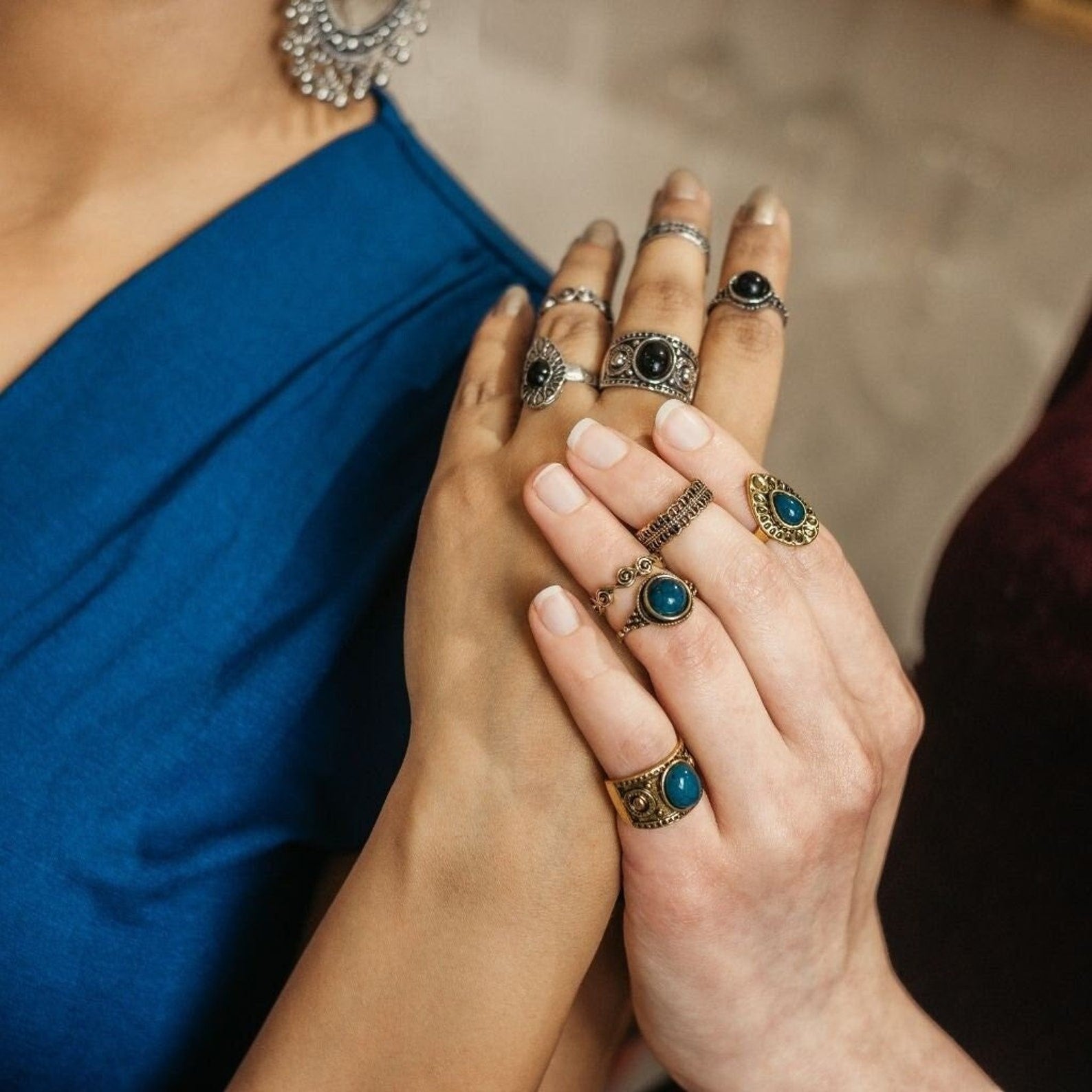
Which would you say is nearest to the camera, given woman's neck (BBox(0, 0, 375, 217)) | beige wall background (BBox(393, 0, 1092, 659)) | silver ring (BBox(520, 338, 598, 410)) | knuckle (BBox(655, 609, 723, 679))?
knuckle (BBox(655, 609, 723, 679))

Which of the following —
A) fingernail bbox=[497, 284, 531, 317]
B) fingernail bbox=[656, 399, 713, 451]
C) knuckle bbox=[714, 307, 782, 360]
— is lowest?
knuckle bbox=[714, 307, 782, 360]

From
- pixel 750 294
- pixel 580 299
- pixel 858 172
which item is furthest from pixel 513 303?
pixel 858 172

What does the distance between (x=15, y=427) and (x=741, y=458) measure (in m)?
0.50

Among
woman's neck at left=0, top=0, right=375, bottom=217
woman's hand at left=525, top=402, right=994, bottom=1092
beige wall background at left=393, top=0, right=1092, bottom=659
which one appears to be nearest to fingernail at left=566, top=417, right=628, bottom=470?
woman's hand at left=525, top=402, right=994, bottom=1092

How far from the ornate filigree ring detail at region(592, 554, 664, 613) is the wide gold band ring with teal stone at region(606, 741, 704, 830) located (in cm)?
9

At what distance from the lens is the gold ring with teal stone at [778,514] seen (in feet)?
1.81

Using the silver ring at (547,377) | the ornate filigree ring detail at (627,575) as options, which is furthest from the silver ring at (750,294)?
the ornate filigree ring detail at (627,575)

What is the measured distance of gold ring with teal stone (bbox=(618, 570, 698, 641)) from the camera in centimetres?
52

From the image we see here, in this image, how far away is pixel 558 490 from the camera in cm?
55

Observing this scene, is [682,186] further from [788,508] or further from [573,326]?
[788,508]

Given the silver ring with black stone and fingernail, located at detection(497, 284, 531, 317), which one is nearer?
the silver ring with black stone

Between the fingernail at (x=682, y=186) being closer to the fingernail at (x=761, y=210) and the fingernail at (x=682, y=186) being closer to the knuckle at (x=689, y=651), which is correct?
the fingernail at (x=761, y=210)

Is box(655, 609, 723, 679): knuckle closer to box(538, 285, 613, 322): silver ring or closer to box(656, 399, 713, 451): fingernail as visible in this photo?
box(656, 399, 713, 451): fingernail

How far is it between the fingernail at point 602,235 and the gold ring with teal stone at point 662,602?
0.29 metres
